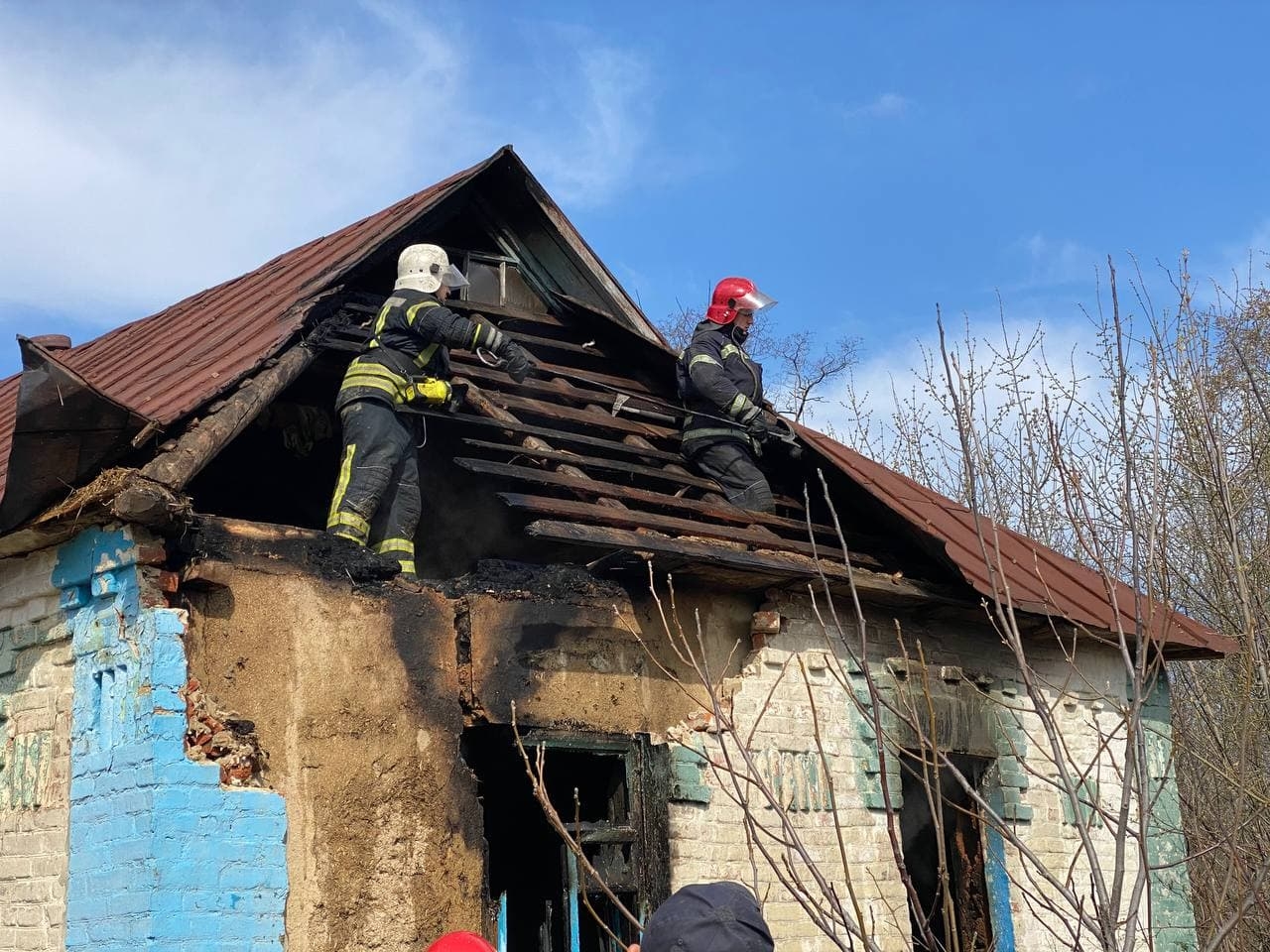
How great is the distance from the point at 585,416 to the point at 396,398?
140 cm

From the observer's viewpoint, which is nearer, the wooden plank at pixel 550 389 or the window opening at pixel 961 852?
the wooden plank at pixel 550 389

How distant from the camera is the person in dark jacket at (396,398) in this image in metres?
6.93

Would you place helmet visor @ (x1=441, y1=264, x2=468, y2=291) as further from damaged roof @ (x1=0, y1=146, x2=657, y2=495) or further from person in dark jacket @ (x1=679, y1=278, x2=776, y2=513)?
person in dark jacket @ (x1=679, y1=278, x2=776, y2=513)

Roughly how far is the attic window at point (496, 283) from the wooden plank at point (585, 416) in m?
0.83

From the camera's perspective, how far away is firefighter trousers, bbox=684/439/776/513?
8477 millimetres

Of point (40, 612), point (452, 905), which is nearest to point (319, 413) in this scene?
point (40, 612)

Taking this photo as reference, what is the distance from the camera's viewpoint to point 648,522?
24.9ft

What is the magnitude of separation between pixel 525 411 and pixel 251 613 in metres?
2.24

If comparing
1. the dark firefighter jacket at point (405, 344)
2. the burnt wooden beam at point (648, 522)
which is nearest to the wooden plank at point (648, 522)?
the burnt wooden beam at point (648, 522)

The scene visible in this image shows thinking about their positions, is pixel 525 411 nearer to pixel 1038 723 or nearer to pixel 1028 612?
pixel 1028 612

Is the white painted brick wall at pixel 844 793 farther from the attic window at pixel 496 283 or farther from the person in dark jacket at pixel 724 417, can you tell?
the attic window at pixel 496 283

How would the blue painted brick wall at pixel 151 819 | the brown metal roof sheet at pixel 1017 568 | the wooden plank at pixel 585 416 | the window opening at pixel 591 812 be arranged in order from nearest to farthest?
1. the blue painted brick wall at pixel 151 819
2. the window opening at pixel 591 812
3. the wooden plank at pixel 585 416
4. the brown metal roof sheet at pixel 1017 568

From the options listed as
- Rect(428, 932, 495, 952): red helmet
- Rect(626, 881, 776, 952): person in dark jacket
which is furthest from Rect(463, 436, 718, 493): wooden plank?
Rect(626, 881, 776, 952): person in dark jacket

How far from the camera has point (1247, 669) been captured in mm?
4793
